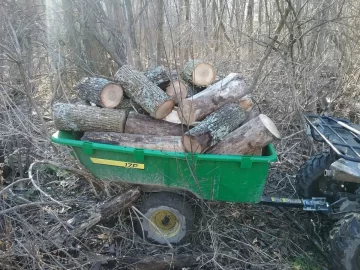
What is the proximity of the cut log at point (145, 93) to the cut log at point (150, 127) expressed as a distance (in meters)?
0.08

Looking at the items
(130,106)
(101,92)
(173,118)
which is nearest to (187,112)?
(173,118)

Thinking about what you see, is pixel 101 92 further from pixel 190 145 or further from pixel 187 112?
pixel 190 145

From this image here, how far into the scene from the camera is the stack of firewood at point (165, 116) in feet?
10.6

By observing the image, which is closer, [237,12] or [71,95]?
[71,95]

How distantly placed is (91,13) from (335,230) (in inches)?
191

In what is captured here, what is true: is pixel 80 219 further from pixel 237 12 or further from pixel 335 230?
pixel 237 12

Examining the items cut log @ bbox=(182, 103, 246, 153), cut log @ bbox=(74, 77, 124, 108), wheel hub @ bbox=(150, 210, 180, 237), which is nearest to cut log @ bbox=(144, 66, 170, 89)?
cut log @ bbox=(74, 77, 124, 108)

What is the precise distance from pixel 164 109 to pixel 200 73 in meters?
0.77

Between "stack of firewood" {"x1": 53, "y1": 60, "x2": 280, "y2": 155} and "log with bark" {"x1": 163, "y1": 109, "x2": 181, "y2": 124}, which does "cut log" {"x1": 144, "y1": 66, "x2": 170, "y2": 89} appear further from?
"log with bark" {"x1": 163, "y1": 109, "x2": 181, "y2": 124}

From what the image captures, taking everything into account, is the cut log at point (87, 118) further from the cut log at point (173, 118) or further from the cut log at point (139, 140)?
the cut log at point (173, 118)

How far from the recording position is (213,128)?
3.25m

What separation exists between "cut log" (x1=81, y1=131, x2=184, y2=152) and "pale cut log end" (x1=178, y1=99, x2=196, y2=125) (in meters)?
0.24

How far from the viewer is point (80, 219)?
357cm

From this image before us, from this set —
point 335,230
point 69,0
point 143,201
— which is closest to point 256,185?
point 335,230
